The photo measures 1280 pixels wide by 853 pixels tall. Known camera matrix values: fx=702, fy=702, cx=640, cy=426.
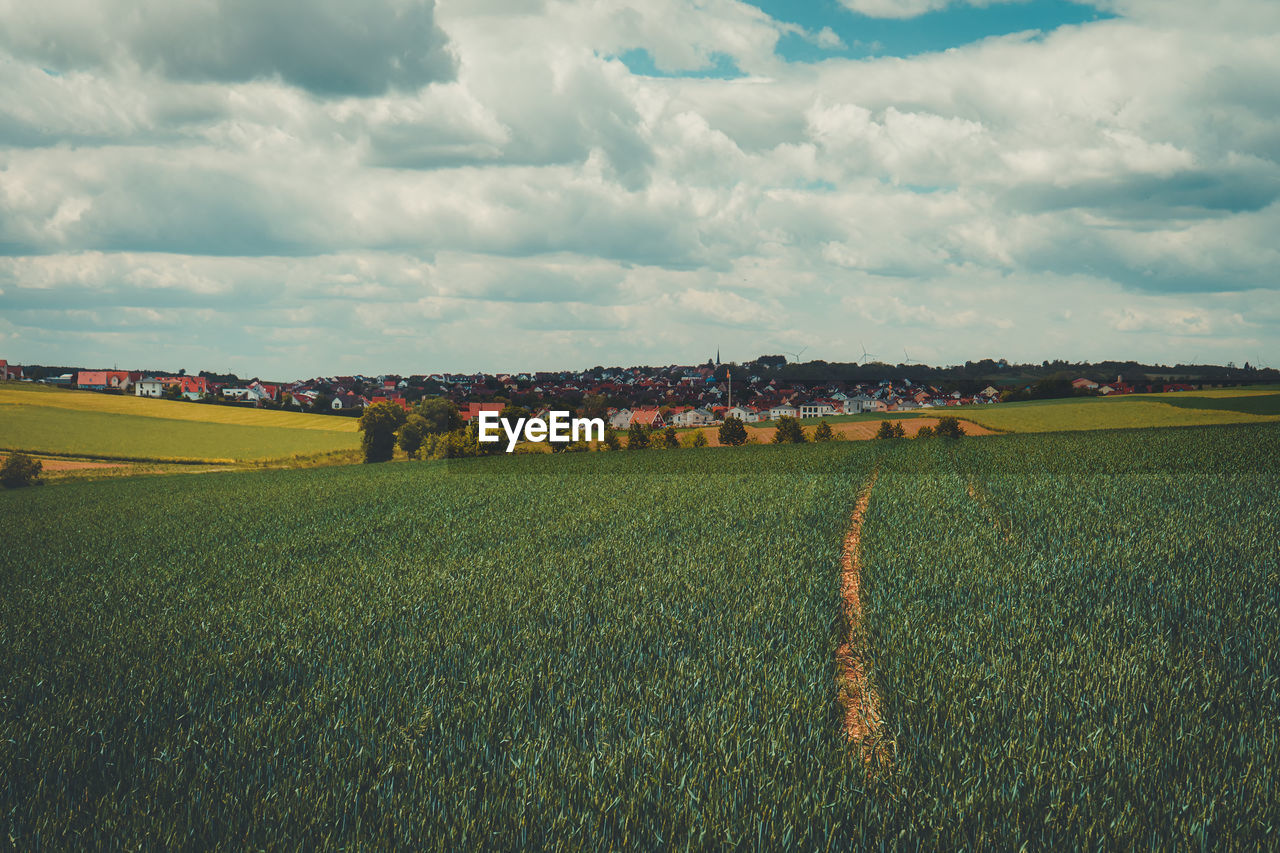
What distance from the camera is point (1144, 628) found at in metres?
9.52

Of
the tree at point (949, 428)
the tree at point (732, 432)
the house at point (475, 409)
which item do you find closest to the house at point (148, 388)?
the house at point (475, 409)

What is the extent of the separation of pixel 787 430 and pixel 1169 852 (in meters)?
53.0

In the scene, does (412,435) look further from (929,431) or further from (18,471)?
(929,431)

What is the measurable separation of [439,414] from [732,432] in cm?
2593

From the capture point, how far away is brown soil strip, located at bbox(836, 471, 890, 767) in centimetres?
662

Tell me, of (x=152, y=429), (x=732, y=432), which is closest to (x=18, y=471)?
(x=152, y=429)

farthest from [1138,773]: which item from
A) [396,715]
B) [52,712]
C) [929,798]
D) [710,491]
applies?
[710,491]

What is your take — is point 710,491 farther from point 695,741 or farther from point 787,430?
point 787,430

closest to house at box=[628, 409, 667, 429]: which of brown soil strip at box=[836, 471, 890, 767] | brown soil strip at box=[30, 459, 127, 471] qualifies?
brown soil strip at box=[30, 459, 127, 471]

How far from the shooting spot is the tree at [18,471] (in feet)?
154

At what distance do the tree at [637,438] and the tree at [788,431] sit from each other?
34.4 feet

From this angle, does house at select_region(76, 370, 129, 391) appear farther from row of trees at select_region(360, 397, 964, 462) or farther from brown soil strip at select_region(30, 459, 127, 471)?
row of trees at select_region(360, 397, 964, 462)

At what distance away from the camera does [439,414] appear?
205ft

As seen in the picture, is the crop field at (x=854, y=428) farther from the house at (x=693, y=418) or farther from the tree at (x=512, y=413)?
the tree at (x=512, y=413)
